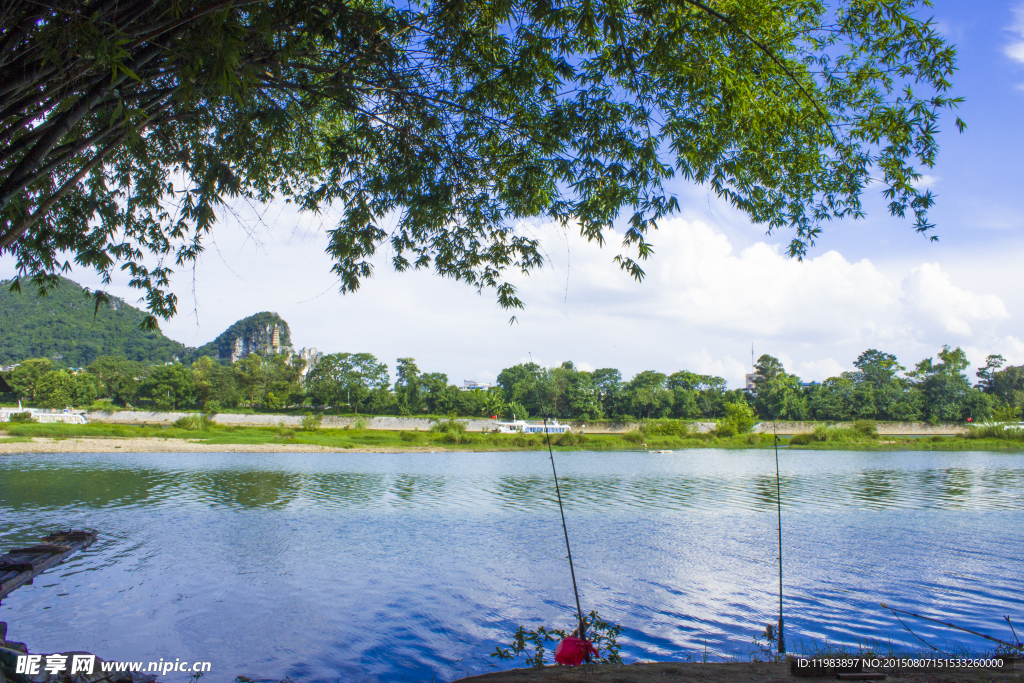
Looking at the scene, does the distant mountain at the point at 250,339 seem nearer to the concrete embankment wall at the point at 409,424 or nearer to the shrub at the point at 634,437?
the concrete embankment wall at the point at 409,424

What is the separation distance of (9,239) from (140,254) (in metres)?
2.51

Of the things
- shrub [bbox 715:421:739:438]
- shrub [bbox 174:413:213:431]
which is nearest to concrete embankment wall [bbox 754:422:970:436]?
shrub [bbox 715:421:739:438]

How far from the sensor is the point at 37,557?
806cm

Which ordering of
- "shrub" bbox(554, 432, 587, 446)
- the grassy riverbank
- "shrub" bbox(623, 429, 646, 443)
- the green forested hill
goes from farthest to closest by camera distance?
the green forested hill < "shrub" bbox(623, 429, 646, 443) < "shrub" bbox(554, 432, 587, 446) < the grassy riverbank

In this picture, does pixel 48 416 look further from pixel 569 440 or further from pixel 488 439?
pixel 569 440

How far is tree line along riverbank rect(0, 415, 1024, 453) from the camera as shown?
117ft

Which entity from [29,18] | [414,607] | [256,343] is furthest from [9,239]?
[256,343]

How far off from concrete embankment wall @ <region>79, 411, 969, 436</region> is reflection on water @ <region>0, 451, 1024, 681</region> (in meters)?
28.8

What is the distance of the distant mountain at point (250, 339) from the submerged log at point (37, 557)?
108351 millimetres

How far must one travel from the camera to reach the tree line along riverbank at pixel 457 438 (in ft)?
117

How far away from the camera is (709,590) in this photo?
28.3 feet

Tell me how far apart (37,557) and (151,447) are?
28662 mm

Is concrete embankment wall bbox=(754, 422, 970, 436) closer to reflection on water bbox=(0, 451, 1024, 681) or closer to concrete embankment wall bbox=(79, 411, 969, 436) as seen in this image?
concrete embankment wall bbox=(79, 411, 969, 436)

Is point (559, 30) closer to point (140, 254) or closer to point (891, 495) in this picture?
point (140, 254)
